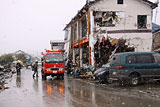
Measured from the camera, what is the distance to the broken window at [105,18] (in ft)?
74.7

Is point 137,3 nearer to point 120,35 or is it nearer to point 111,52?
point 120,35

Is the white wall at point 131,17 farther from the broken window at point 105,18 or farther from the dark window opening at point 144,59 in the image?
the dark window opening at point 144,59

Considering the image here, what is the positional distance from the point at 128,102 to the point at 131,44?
600 inches

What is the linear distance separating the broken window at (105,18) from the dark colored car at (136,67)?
10429 mm

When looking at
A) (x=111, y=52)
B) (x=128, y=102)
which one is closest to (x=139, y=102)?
(x=128, y=102)

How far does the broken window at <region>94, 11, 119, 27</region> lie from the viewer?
22.8 metres

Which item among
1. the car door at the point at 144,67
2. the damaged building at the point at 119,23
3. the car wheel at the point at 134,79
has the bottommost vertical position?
the car wheel at the point at 134,79

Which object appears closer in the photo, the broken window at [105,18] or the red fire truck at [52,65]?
the red fire truck at [52,65]

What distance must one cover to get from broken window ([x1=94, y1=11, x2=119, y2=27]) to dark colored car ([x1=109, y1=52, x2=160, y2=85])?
10.4 m

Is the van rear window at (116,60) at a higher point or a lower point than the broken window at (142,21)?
lower

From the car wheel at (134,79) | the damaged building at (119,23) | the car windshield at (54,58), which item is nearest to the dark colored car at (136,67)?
the car wheel at (134,79)

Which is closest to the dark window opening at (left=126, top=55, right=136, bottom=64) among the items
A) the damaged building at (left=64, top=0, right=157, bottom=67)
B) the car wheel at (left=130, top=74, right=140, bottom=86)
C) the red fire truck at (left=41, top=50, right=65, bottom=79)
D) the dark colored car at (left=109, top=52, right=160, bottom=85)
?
the dark colored car at (left=109, top=52, right=160, bottom=85)

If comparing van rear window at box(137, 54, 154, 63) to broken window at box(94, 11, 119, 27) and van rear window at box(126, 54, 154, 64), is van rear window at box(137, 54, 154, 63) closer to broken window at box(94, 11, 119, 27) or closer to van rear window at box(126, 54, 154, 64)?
van rear window at box(126, 54, 154, 64)

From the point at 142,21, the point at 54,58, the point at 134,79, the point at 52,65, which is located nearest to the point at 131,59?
the point at 134,79
